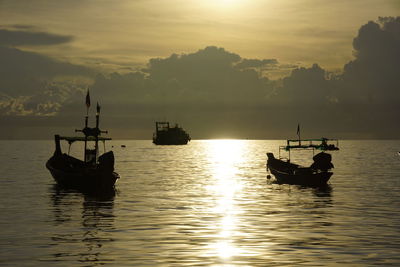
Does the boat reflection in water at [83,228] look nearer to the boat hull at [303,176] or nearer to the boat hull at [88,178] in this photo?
the boat hull at [88,178]

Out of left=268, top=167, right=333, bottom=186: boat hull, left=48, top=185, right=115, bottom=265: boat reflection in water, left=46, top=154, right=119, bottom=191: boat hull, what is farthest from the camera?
left=268, top=167, right=333, bottom=186: boat hull

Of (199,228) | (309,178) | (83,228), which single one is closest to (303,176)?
(309,178)

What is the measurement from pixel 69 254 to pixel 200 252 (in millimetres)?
5591

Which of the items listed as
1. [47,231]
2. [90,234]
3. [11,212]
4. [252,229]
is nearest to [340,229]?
[252,229]

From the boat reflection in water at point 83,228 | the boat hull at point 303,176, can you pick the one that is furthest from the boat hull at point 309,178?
the boat reflection in water at point 83,228

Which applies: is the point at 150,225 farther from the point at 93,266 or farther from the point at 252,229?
the point at 93,266

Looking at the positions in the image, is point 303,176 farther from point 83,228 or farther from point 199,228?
point 83,228

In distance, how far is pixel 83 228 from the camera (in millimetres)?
33594

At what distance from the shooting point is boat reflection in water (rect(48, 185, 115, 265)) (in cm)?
2566

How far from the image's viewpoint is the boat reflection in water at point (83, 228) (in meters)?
25.7

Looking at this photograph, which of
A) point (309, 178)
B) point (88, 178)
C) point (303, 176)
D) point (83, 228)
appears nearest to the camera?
point (83, 228)

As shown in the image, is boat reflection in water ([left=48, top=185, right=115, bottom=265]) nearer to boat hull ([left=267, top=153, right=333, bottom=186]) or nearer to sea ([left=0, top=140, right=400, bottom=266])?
sea ([left=0, top=140, right=400, bottom=266])

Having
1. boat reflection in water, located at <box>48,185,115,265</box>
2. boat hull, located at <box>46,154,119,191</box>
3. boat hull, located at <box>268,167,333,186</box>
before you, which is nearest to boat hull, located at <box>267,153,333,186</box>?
boat hull, located at <box>268,167,333,186</box>

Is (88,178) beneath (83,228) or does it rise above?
above
